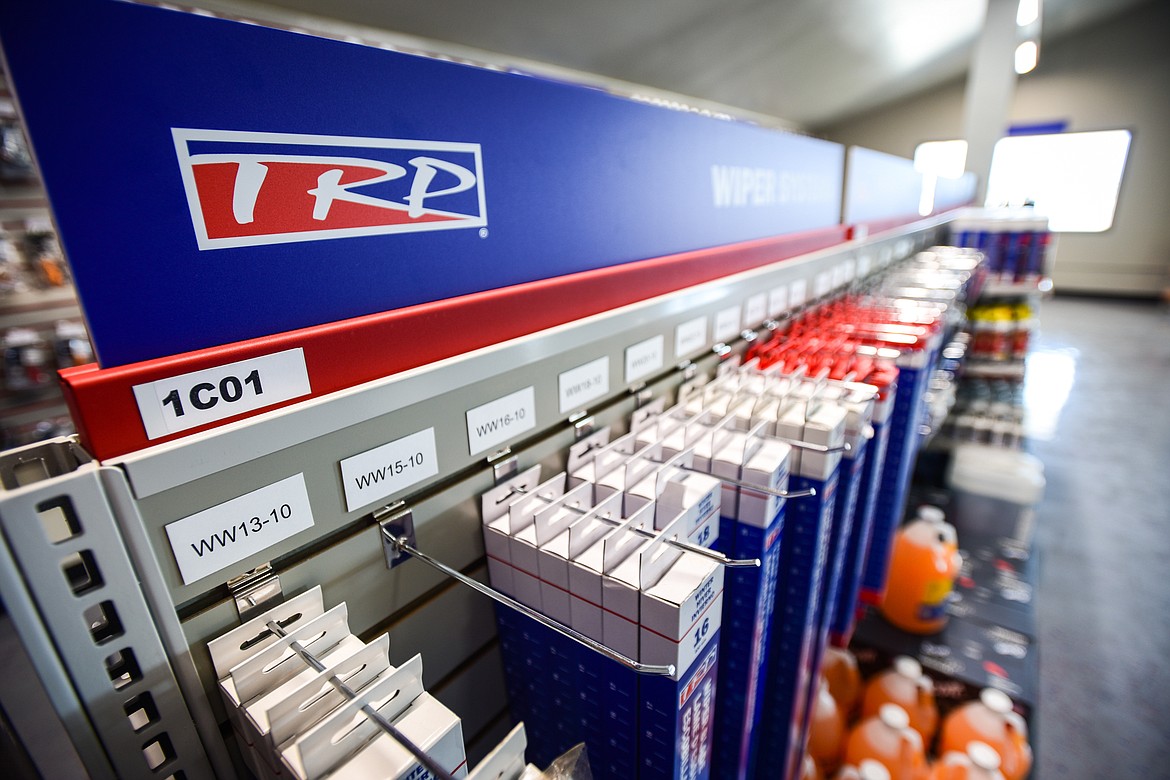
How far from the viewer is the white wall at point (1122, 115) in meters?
8.73

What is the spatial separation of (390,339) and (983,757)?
1969 millimetres

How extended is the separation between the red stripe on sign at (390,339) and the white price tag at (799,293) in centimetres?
60

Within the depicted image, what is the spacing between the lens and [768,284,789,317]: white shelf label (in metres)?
1.53

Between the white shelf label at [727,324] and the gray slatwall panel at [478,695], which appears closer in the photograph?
the gray slatwall panel at [478,695]

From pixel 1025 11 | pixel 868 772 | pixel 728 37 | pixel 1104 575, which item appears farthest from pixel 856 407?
pixel 1025 11

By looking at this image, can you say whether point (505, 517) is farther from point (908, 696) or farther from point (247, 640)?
point (908, 696)

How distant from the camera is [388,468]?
2.14 ft

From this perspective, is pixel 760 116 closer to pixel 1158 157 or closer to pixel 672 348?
pixel 1158 157

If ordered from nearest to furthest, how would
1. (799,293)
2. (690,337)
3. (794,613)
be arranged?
1. (794,613)
2. (690,337)
3. (799,293)

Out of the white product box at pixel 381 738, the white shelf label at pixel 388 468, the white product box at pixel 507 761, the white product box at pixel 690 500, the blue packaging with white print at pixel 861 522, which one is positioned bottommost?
the blue packaging with white print at pixel 861 522

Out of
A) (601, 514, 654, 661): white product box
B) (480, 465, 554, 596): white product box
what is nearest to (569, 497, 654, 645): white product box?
(601, 514, 654, 661): white product box

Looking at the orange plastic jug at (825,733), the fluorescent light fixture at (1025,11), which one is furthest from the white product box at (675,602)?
the fluorescent light fixture at (1025,11)

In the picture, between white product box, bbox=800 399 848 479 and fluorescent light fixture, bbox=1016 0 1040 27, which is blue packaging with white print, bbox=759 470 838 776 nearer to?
white product box, bbox=800 399 848 479

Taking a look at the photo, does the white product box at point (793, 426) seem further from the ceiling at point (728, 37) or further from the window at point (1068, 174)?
the window at point (1068, 174)
